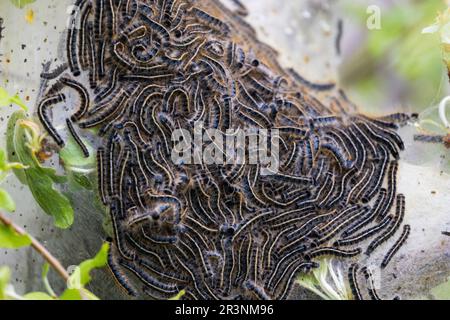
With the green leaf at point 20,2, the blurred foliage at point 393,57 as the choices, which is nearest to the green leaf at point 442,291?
the blurred foliage at point 393,57

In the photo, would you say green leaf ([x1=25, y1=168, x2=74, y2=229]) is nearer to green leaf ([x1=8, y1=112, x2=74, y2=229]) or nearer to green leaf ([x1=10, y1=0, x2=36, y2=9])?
green leaf ([x1=8, y1=112, x2=74, y2=229])

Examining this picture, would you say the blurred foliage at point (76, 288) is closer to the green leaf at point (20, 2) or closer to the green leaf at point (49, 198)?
the green leaf at point (49, 198)

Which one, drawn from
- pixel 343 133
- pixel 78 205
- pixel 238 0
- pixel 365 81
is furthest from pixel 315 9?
pixel 78 205

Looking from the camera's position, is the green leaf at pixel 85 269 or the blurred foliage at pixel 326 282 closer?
the green leaf at pixel 85 269

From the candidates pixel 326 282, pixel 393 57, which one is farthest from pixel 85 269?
pixel 393 57

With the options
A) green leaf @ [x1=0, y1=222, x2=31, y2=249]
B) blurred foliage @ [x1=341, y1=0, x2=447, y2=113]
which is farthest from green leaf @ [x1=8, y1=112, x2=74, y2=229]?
blurred foliage @ [x1=341, y1=0, x2=447, y2=113]
